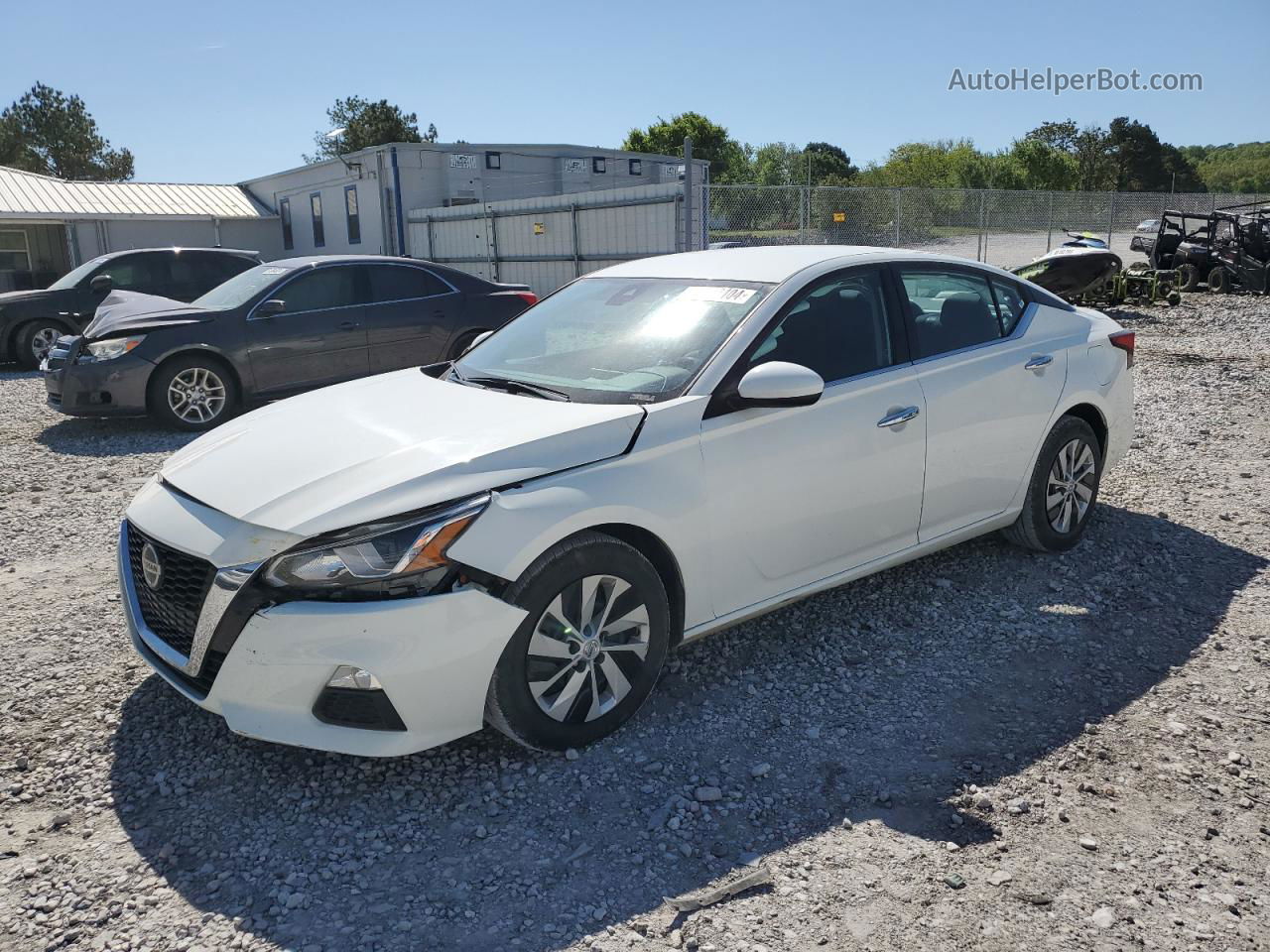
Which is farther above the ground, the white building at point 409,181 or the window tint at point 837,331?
the white building at point 409,181

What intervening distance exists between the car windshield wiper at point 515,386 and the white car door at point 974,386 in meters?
1.62

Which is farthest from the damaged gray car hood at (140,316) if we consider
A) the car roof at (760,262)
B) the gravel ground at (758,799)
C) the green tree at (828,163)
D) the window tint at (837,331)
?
the green tree at (828,163)

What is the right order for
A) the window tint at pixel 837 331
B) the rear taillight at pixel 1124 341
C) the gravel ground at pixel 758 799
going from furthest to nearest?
the rear taillight at pixel 1124 341 → the window tint at pixel 837 331 → the gravel ground at pixel 758 799

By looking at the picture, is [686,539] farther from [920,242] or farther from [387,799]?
[920,242]

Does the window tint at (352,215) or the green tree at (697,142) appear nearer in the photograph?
the window tint at (352,215)

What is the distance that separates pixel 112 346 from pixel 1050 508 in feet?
25.5

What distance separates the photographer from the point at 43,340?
44.3 feet

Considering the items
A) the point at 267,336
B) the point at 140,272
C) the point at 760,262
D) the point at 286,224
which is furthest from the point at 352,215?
the point at 760,262

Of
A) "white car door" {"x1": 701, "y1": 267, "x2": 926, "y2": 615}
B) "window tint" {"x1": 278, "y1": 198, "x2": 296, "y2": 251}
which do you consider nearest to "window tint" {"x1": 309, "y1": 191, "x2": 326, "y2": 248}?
"window tint" {"x1": 278, "y1": 198, "x2": 296, "y2": 251}

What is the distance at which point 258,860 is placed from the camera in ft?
9.19

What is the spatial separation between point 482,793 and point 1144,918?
75.6 inches

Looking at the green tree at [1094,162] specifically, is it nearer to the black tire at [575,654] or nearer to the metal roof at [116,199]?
the metal roof at [116,199]

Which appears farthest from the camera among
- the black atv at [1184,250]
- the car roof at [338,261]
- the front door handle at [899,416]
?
the black atv at [1184,250]

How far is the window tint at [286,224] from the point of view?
30.6 m
